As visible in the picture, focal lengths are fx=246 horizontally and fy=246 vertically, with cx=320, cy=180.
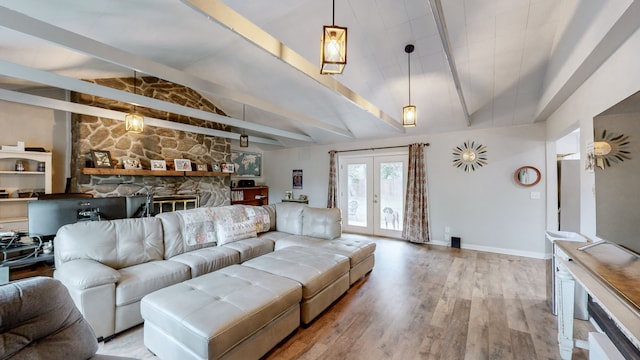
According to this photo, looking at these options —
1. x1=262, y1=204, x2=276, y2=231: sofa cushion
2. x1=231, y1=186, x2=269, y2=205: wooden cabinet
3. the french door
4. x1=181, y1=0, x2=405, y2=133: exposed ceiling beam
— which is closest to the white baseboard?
the french door

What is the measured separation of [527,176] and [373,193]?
2889 millimetres

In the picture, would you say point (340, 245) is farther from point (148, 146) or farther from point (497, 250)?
point (148, 146)

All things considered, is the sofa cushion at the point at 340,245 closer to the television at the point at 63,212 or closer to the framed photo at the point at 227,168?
the television at the point at 63,212

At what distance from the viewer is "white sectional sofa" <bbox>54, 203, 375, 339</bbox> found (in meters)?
1.98

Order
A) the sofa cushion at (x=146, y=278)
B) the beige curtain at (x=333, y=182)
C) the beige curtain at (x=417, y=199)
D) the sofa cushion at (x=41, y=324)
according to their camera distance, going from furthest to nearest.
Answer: the beige curtain at (x=333, y=182)
the beige curtain at (x=417, y=199)
the sofa cushion at (x=146, y=278)
the sofa cushion at (x=41, y=324)

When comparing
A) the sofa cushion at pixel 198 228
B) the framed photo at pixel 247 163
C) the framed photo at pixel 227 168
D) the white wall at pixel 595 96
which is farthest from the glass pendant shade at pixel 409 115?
the framed photo at pixel 247 163

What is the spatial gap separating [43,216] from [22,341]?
1.87 meters

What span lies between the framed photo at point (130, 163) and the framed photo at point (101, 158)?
0.23 m

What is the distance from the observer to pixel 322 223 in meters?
3.77

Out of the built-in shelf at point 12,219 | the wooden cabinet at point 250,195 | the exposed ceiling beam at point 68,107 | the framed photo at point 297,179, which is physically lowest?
the built-in shelf at point 12,219

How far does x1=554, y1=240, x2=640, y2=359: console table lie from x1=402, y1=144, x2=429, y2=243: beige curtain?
122 inches

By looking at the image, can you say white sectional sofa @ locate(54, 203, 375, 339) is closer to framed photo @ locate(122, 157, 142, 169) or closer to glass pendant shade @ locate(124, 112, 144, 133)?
glass pendant shade @ locate(124, 112, 144, 133)

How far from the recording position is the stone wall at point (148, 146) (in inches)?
174

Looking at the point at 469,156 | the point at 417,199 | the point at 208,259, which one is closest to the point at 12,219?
the point at 208,259
